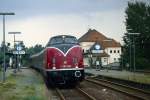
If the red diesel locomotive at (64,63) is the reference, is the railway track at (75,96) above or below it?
below

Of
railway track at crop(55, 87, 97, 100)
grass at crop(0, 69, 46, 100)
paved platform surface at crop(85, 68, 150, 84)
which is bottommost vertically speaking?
railway track at crop(55, 87, 97, 100)

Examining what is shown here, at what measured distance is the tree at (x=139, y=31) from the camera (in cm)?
9238

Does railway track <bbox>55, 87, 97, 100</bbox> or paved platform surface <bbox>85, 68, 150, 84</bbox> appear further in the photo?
paved platform surface <bbox>85, 68, 150, 84</bbox>

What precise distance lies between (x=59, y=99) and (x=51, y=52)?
8624 millimetres

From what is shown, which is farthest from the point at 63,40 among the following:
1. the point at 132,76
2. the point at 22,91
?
the point at 132,76

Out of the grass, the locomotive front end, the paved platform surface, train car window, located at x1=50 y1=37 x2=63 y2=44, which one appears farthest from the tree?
the locomotive front end

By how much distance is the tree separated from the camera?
92381 mm

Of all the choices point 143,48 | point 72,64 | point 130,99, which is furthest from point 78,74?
point 143,48

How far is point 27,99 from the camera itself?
23203 mm

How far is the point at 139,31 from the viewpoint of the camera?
97875 mm

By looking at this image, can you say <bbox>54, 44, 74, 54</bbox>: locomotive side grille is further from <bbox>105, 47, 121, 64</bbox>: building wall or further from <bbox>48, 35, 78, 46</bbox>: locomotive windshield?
<bbox>105, 47, 121, 64</bbox>: building wall

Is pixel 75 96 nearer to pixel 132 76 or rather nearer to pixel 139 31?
pixel 132 76

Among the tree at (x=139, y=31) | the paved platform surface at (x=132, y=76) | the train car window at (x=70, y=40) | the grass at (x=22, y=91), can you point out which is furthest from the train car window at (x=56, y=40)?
the tree at (x=139, y=31)

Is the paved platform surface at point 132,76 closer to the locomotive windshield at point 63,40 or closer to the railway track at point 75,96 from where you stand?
the locomotive windshield at point 63,40
